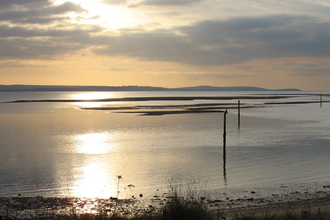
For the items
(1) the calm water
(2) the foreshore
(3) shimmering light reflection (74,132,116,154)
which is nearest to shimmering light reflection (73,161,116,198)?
(1) the calm water

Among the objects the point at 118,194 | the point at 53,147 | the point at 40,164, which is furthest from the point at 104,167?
the point at 53,147

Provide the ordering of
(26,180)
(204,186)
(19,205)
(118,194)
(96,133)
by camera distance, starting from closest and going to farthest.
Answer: (19,205) < (118,194) < (204,186) < (26,180) < (96,133)

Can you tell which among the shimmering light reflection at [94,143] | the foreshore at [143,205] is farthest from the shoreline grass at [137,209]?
the shimmering light reflection at [94,143]

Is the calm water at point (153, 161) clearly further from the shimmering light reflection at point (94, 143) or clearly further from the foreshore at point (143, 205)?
the foreshore at point (143, 205)

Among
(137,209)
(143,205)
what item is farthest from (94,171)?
(137,209)

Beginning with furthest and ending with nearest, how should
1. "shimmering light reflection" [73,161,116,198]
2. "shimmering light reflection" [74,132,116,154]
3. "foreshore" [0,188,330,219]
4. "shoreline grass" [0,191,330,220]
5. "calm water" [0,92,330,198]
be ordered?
"shimmering light reflection" [74,132,116,154] < "calm water" [0,92,330,198] < "shimmering light reflection" [73,161,116,198] < "foreshore" [0,188,330,219] < "shoreline grass" [0,191,330,220]

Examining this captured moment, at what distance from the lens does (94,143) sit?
32.4 meters

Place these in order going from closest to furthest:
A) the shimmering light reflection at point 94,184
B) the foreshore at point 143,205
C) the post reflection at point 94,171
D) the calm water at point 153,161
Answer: the foreshore at point 143,205 < the shimmering light reflection at point 94,184 < the post reflection at point 94,171 < the calm water at point 153,161

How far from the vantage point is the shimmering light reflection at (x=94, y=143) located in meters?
28.4

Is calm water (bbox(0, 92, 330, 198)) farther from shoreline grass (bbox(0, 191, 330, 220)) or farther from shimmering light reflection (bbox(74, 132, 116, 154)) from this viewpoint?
shoreline grass (bbox(0, 191, 330, 220))

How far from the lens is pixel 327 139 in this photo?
109ft

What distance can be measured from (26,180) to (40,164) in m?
4.61

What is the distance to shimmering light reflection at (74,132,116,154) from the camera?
28358 millimetres

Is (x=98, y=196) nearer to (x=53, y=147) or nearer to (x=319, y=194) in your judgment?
(x=319, y=194)
